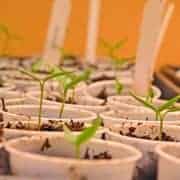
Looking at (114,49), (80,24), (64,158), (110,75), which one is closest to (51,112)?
(64,158)

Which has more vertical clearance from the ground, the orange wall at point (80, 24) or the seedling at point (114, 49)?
the orange wall at point (80, 24)

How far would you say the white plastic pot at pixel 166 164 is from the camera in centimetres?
67

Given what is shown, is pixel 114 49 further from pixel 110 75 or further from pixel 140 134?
pixel 140 134

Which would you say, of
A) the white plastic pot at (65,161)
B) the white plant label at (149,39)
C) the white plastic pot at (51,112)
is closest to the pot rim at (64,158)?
the white plastic pot at (65,161)

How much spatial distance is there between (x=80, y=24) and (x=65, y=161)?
2.24m

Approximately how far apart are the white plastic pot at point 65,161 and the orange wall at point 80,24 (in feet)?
6.85

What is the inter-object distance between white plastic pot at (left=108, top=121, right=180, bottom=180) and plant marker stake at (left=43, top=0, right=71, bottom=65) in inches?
29.1

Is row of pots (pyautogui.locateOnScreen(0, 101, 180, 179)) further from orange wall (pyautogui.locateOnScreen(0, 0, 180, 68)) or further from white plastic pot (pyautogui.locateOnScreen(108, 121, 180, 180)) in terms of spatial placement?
orange wall (pyautogui.locateOnScreen(0, 0, 180, 68))

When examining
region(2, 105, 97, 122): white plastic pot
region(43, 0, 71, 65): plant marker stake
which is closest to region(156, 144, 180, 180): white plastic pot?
region(2, 105, 97, 122): white plastic pot

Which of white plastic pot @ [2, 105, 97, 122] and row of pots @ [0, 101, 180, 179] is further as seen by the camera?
white plastic pot @ [2, 105, 97, 122]

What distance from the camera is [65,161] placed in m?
0.61

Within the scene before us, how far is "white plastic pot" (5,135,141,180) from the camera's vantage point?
618 millimetres

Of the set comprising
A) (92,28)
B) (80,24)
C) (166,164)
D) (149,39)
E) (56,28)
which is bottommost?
(166,164)

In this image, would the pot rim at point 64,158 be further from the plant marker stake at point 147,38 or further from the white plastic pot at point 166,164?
the plant marker stake at point 147,38
